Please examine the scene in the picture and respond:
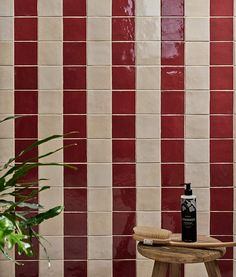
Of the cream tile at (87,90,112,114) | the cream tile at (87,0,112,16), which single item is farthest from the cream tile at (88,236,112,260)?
the cream tile at (87,0,112,16)

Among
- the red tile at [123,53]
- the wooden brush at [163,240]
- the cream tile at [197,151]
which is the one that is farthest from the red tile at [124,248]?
the red tile at [123,53]

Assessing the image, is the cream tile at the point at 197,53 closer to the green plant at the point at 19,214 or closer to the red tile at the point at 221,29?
the red tile at the point at 221,29

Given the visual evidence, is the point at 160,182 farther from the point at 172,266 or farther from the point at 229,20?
the point at 229,20

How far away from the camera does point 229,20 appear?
264 centimetres

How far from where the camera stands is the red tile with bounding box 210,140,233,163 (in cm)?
266

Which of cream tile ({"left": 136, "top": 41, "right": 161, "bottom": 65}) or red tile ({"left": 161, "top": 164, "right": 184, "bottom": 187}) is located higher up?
cream tile ({"left": 136, "top": 41, "right": 161, "bottom": 65})

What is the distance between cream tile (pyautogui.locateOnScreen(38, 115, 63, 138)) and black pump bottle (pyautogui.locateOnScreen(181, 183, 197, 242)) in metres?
0.65

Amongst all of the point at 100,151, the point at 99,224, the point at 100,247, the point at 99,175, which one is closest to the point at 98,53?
the point at 100,151

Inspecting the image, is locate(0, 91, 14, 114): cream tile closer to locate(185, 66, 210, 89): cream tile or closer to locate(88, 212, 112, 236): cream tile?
locate(88, 212, 112, 236): cream tile

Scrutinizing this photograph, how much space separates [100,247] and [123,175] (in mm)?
341

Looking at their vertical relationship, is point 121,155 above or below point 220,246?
above

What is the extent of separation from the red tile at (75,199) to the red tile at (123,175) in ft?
0.49

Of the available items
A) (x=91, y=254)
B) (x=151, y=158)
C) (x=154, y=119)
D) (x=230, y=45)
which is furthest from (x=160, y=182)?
(x=230, y=45)

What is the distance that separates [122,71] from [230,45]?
1.62 ft
